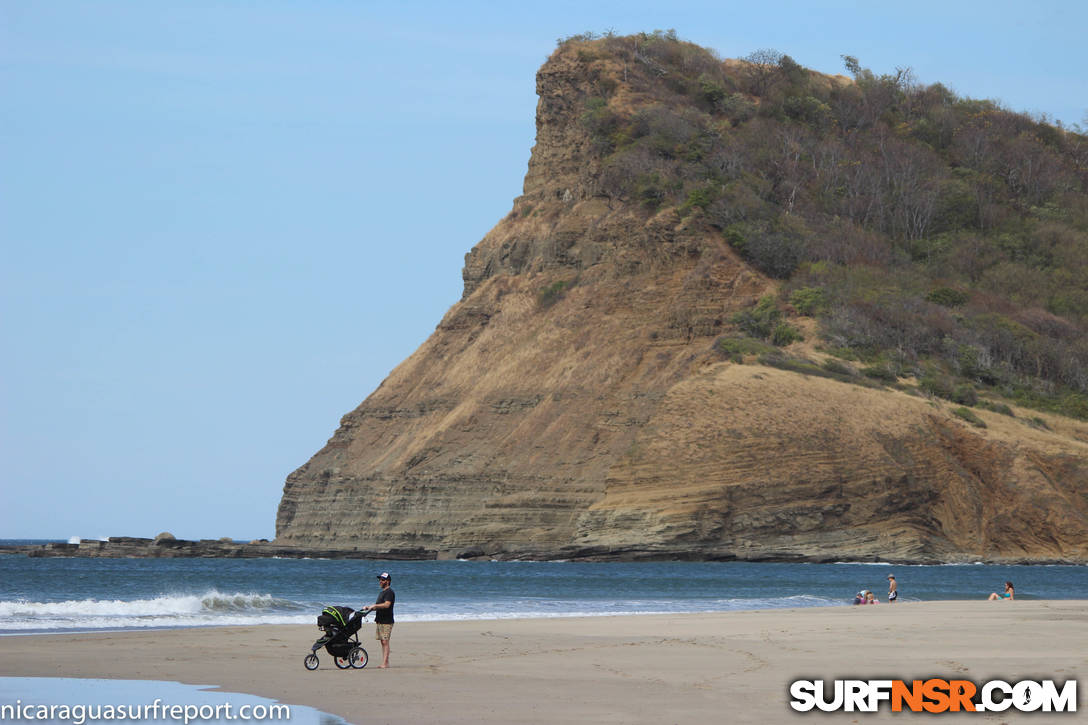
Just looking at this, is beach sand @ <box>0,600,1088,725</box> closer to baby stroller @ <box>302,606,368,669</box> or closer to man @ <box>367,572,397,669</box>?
baby stroller @ <box>302,606,368,669</box>

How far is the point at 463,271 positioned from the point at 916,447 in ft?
151

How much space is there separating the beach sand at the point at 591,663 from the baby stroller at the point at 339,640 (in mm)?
272

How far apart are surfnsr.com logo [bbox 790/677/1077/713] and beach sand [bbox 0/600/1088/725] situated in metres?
0.27

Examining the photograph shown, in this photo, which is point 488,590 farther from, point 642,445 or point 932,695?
point 932,695

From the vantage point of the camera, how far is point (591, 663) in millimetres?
21203

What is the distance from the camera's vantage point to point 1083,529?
79312 millimetres

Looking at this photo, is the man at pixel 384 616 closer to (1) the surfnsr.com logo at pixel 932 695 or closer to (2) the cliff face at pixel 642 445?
(1) the surfnsr.com logo at pixel 932 695

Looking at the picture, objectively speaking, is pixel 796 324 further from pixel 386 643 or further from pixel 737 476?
pixel 386 643

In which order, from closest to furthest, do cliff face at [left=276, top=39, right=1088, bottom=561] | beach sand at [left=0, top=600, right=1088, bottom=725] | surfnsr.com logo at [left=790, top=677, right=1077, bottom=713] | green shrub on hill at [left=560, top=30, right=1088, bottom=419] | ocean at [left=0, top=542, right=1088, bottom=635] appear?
surfnsr.com logo at [left=790, top=677, right=1077, bottom=713] < beach sand at [left=0, top=600, right=1088, bottom=725] < ocean at [left=0, top=542, right=1088, bottom=635] < cliff face at [left=276, top=39, right=1088, bottom=561] < green shrub on hill at [left=560, top=30, right=1088, bottom=419]

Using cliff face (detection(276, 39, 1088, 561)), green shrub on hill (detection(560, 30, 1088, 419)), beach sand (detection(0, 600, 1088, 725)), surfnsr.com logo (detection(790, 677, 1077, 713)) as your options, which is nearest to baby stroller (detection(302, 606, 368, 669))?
beach sand (detection(0, 600, 1088, 725))

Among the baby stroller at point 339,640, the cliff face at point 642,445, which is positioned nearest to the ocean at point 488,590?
the cliff face at point 642,445

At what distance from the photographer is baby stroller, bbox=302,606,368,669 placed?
20.2 meters

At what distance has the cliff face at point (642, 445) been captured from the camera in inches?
3071

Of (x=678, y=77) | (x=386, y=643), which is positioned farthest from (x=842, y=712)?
(x=678, y=77)
